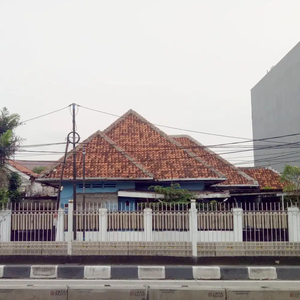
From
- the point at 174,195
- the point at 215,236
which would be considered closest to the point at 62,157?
the point at 174,195

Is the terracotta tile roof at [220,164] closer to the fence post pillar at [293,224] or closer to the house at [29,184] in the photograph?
the fence post pillar at [293,224]

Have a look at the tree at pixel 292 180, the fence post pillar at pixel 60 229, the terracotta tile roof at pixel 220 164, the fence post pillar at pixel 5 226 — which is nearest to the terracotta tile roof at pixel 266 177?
the terracotta tile roof at pixel 220 164

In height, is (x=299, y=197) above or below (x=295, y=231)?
above

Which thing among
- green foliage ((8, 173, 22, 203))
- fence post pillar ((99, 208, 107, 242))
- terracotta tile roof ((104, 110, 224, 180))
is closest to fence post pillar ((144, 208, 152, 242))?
fence post pillar ((99, 208, 107, 242))

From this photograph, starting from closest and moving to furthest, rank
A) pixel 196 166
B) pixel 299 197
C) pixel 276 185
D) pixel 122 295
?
pixel 122 295 → pixel 299 197 → pixel 196 166 → pixel 276 185

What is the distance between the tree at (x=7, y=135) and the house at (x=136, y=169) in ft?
6.12

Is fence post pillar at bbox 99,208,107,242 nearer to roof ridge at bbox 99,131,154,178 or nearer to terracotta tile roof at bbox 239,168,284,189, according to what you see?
roof ridge at bbox 99,131,154,178

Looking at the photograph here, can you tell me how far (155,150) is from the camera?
18.6 meters

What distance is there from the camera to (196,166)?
17500 millimetres

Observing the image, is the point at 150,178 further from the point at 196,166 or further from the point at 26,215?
the point at 26,215

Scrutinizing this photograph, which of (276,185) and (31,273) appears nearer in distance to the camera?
(31,273)

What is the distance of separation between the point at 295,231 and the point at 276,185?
10312 mm

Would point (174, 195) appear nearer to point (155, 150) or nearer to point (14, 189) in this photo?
point (155, 150)

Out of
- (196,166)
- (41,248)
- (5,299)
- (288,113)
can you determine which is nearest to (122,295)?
(5,299)
